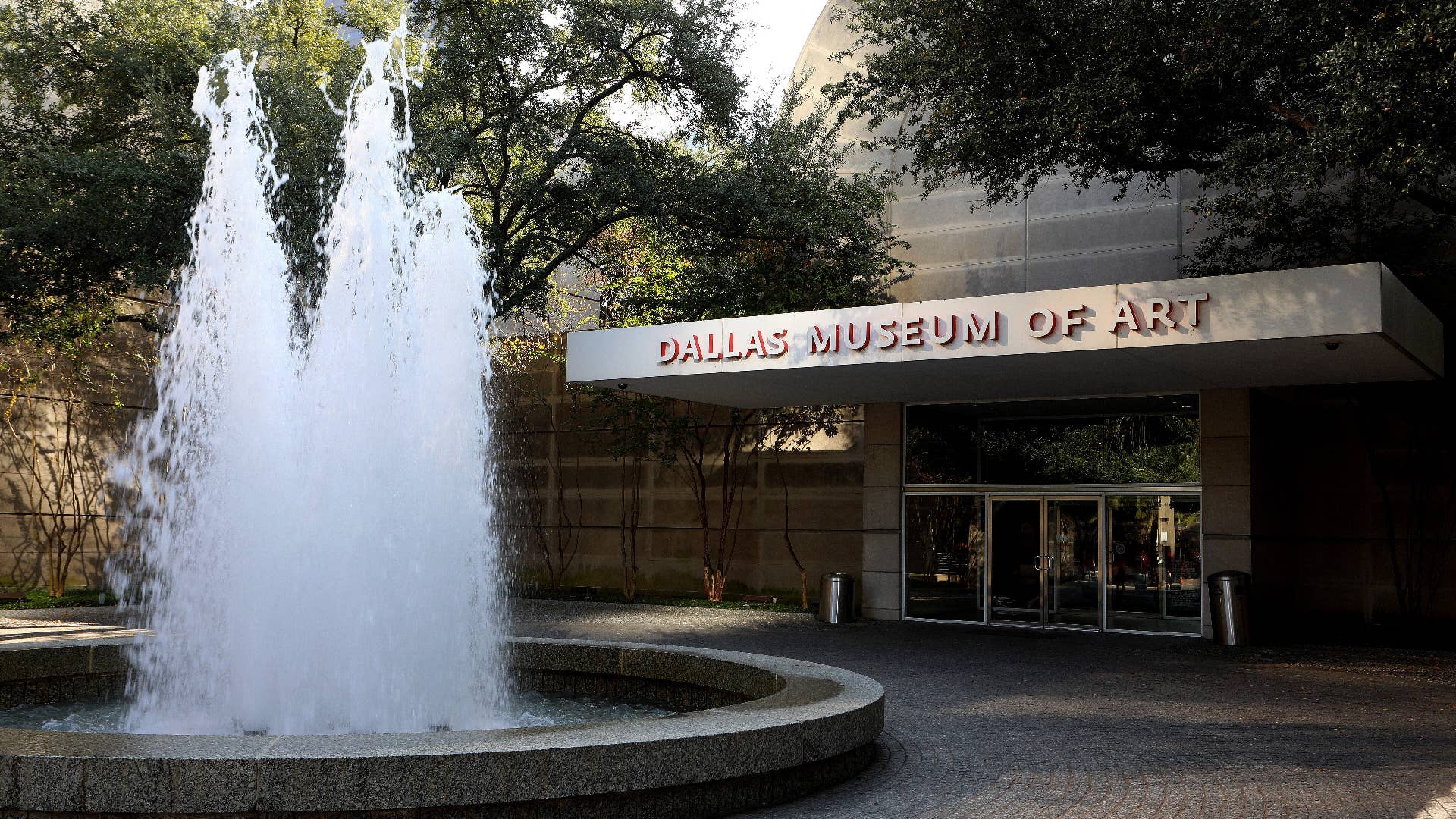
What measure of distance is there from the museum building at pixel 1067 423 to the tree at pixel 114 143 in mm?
5725

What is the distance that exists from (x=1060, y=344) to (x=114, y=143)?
15545 mm

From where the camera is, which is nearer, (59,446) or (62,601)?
(62,601)

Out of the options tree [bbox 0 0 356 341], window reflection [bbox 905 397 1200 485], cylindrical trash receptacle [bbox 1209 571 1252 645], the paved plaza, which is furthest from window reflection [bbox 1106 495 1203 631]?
tree [bbox 0 0 356 341]

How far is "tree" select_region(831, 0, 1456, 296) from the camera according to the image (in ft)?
34.1

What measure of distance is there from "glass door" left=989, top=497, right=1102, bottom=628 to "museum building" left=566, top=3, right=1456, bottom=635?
0.03m

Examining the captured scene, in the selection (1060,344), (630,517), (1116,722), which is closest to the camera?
(1116,722)

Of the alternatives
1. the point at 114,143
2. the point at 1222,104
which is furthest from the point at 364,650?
the point at 114,143

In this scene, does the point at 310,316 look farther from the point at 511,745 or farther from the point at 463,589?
the point at 511,745

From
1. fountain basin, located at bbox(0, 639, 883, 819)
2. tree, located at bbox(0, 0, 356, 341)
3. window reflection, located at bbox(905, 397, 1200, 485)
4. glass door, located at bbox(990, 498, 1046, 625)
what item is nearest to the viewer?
fountain basin, located at bbox(0, 639, 883, 819)

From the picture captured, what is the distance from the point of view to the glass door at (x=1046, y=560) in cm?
1848

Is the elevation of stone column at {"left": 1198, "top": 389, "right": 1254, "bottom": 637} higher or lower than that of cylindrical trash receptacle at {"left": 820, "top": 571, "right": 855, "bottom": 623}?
higher

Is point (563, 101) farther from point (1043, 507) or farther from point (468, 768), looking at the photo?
point (468, 768)

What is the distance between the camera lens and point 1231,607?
16344 mm

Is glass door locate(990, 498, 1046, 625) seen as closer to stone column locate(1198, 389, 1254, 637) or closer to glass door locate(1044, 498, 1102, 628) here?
glass door locate(1044, 498, 1102, 628)
